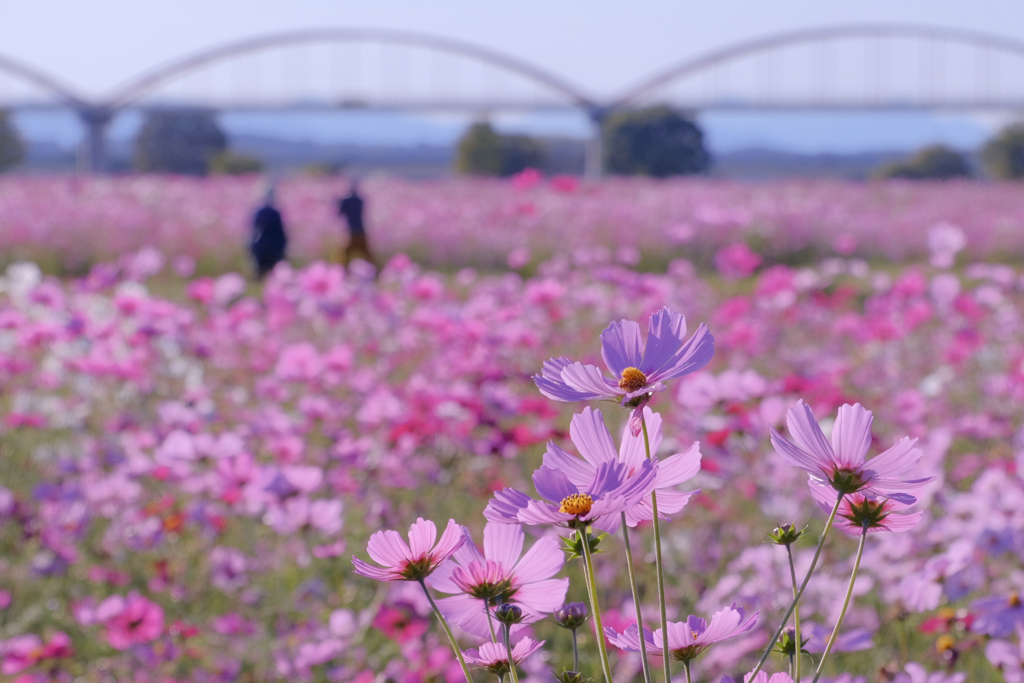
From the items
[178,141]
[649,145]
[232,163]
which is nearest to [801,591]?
[649,145]

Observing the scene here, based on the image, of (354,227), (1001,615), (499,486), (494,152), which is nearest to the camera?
(1001,615)

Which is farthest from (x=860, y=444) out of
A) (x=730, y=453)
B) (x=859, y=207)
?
(x=859, y=207)

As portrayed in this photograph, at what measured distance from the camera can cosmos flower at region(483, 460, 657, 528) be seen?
0.43 metres

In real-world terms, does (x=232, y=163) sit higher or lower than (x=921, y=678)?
higher

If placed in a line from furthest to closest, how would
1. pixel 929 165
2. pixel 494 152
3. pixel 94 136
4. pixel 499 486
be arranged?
1. pixel 94 136
2. pixel 929 165
3. pixel 494 152
4. pixel 499 486

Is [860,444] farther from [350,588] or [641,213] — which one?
[641,213]

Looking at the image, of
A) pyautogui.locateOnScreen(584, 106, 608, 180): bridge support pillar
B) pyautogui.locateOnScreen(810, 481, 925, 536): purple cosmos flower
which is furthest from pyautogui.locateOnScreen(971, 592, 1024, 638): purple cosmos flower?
pyautogui.locateOnScreen(584, 106, 608, 180): bridge support pillar

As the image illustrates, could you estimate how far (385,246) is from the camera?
9352 millimetres

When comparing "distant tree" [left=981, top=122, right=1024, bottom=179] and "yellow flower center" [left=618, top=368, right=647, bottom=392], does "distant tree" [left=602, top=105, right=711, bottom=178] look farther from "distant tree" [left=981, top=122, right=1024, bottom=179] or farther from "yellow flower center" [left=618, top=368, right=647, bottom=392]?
"yellow flower center" [left=618, top=368, right=647, bottom=392]

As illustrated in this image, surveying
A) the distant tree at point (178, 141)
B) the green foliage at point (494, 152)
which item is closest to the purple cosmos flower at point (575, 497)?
the green foliage at point (494, 152)

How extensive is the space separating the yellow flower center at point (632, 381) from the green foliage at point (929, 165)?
93.0 ft

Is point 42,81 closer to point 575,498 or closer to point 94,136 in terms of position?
point 94,136

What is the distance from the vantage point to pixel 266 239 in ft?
24.5

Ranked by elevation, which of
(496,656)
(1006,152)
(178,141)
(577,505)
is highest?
(178,141)
